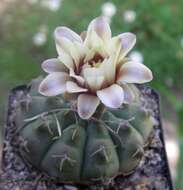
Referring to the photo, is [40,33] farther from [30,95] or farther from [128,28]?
[30,95]

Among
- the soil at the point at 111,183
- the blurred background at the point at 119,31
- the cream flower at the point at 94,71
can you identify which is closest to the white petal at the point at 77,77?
the cream flower at the point at 94,71

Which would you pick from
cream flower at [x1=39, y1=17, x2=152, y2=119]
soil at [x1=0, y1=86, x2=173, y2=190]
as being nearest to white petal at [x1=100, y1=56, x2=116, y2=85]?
cream flower at [x1=39, y1=17, x2=152, y2=119]

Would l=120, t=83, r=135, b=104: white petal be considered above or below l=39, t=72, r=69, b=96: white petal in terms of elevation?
below

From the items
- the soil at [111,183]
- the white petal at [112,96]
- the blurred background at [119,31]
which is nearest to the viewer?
the white petal at [112,96]

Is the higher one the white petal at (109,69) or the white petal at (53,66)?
the white petal at (53,66)

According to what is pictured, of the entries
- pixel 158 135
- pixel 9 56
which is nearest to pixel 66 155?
pixel 158 135

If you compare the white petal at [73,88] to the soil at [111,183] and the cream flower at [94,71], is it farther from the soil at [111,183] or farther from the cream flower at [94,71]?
the soil at [111,183]

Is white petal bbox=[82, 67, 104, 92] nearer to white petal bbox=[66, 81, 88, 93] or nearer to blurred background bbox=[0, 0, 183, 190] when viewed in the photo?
white petal bbox=[66, 81, 88, 93]
